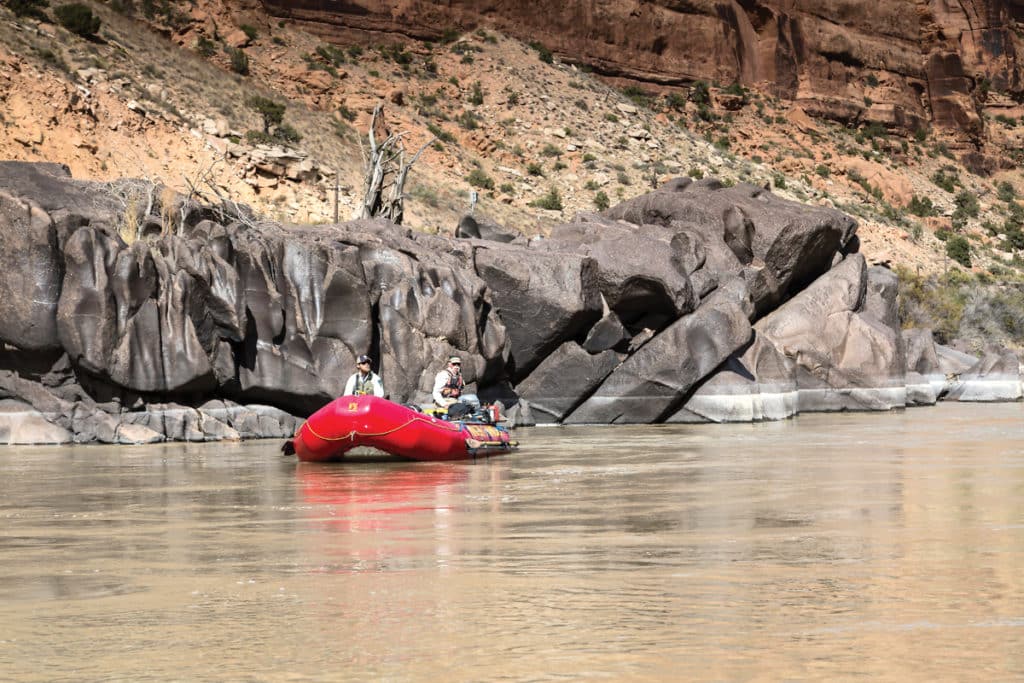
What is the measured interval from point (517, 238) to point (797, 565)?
27.3 metres

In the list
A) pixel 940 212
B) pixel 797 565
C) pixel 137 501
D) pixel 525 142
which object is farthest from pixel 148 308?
pixel 940 212

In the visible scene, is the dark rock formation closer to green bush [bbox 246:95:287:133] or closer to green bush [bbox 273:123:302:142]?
green bush [bbox 273:123:302:142]

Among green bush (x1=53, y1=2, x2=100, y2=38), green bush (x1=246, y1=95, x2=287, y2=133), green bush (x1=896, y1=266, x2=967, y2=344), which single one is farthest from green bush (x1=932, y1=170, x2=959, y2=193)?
green bush (x1=53, y1=2, x2=100, y2=38)

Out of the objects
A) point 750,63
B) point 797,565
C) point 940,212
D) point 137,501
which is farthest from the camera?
point 750,63

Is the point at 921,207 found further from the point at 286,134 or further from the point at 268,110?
the point at 268,110

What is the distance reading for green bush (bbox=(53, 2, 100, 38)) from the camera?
52969mm

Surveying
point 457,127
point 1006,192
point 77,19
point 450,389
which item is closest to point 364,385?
point 450,389

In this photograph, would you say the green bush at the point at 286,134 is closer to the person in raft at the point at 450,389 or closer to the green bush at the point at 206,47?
the green bush at the point at 206,47

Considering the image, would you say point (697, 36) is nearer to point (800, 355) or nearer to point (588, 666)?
point (800, 355)

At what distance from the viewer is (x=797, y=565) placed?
31.4 feet

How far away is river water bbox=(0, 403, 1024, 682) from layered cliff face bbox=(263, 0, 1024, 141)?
5903 cm

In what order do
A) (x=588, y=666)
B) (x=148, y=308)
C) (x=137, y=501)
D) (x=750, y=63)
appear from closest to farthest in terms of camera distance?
(x=588, y=666)
(x=137, y=501)
(x=148, y=308)
(x=750, y=63)

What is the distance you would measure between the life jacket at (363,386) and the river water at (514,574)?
2274mm

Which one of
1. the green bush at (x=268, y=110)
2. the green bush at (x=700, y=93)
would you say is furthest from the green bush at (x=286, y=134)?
the green bush at (x=700, y=93)
